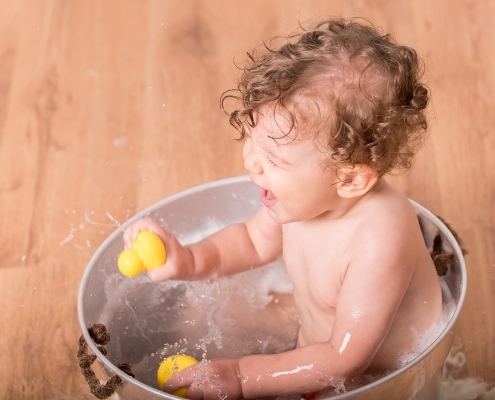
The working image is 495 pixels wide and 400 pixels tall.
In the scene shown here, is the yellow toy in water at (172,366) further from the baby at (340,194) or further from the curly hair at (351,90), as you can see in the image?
the curly hair at (351,90)

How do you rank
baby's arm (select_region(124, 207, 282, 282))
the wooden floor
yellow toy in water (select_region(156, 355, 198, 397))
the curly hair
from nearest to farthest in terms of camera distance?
1. the curly hair
2. yellow toy in water (select_region(156, 355, 198, 397))
3. baby's arm (select_region(124, 207, 282, 282))
4. the wooden floor

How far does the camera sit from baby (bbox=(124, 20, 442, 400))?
27.9 inches

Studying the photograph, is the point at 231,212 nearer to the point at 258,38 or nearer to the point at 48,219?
the point at 48,219

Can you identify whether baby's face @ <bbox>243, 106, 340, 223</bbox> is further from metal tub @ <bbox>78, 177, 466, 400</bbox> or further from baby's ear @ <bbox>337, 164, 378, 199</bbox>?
metal tub @ <bbox>78, 177, 466, 400</bbox>

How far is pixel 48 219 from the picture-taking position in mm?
1293

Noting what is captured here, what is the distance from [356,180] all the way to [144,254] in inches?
11.3

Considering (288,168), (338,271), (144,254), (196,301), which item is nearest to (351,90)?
(288,168)

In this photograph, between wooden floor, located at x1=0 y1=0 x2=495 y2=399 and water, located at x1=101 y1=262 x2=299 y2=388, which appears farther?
wooden floor, located at x1=0 y1=0 x2=495 y2=399

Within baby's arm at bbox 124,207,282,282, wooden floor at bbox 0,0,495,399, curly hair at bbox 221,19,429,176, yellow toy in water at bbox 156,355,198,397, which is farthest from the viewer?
wooden floor at bbox 0,0,495,399

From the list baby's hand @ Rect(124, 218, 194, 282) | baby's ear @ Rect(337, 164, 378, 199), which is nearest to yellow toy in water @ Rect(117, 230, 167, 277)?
baby's hand @ Rect(124, 218, 194, 282)

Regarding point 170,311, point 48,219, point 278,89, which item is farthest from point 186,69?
point 278,89

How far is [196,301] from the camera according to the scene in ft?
3.37

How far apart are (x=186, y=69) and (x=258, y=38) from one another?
186mm

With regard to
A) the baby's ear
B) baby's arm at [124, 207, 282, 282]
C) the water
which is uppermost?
the baby's ear
